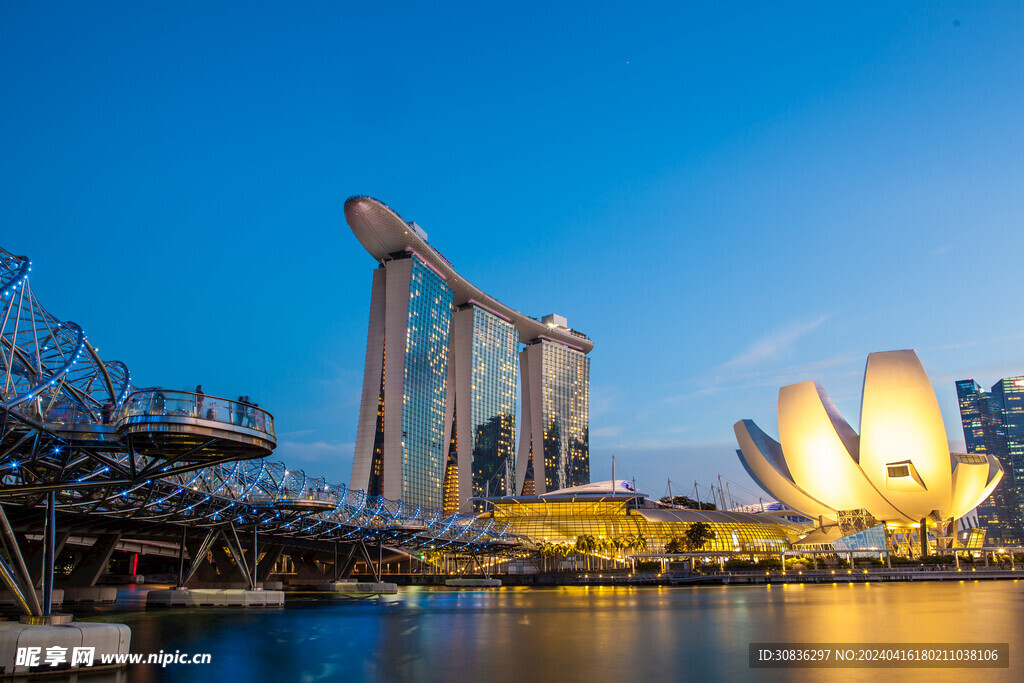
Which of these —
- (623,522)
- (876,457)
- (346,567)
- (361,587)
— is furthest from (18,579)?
(623,522)

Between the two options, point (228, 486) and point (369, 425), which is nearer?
point (228, 486)

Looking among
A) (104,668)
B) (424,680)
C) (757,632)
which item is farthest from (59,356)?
(757,632)

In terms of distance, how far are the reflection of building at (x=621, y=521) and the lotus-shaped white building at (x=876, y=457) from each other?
38.5 feet

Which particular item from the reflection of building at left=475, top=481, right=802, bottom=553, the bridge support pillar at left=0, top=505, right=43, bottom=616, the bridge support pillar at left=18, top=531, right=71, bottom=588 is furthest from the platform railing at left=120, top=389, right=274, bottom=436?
the reflection of building at left=475, top=481, right=802, bottom=553

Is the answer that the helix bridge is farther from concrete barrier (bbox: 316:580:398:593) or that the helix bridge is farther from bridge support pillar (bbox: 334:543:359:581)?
bridge support pillar (bbox: 334:543:359:581)

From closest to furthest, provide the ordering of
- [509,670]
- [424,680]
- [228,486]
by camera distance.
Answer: [424,680] < [509,670] < [228,486]

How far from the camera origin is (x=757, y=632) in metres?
19.0

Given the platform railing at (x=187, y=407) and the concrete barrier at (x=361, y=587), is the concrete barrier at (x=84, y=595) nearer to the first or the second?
the concrete barrier at (x=361, y=587)

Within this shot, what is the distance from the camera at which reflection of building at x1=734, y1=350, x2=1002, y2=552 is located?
7288cm

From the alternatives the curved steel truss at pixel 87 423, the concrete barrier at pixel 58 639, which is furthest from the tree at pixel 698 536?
the concrete barrier at pixel 58 639

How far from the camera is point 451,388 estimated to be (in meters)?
137

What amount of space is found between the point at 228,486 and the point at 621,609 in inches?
686

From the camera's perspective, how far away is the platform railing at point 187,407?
42.5 feet

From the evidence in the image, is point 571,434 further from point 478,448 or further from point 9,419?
point 9,419
